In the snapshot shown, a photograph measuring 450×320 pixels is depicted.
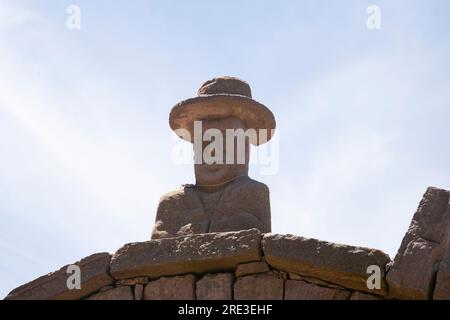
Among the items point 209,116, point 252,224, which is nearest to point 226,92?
point 209,116

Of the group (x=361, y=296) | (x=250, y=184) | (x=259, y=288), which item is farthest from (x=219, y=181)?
(x=361, y=296)

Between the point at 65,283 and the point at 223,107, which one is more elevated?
the point at 223,107

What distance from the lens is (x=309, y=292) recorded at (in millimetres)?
7184

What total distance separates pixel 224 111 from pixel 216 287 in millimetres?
2012

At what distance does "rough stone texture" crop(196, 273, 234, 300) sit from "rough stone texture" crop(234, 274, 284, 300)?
0.22 ft

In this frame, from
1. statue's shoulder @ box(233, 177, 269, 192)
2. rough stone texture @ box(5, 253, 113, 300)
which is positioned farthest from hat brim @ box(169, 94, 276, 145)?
rough stone texture @ box(5, 253, 113, 300)

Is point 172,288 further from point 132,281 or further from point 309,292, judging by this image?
point 309,292

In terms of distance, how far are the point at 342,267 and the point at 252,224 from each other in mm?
1292

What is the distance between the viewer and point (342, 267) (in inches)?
274

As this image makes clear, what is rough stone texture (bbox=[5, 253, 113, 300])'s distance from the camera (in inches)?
303

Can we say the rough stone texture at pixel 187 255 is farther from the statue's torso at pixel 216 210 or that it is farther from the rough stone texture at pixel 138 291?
the statue's torso at pixel 216 210

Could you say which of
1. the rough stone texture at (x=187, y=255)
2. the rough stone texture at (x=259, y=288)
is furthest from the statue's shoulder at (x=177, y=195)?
the rough stone texture at (x=259, y=288)

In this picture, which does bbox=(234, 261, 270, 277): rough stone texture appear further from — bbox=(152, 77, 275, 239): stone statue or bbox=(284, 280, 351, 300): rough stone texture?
bbox=(152, 77, 275, 239): stone statue
